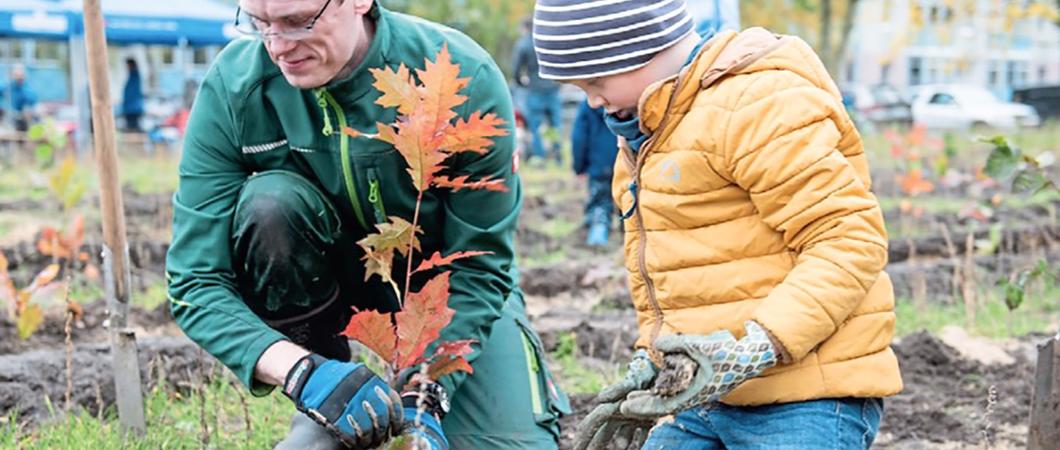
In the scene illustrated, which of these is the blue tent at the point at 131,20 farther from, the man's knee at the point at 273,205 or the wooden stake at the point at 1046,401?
the wooden stake at the point at 1046,401

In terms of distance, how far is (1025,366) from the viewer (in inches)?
156

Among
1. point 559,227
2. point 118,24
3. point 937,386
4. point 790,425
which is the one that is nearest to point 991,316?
point 937,386

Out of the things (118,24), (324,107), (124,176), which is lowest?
(124,176)

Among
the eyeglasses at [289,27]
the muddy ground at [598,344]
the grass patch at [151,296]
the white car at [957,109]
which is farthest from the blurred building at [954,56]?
the eyeglasses at [289,27]

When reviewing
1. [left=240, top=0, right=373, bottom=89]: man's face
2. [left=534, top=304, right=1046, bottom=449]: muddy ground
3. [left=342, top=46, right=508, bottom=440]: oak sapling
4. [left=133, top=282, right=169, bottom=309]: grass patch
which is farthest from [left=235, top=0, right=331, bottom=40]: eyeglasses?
[left=133, top=282, right=169, bottom=309]: grass patch

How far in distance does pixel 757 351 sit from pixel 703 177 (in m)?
0.31

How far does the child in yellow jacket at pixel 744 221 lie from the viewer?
1941mm

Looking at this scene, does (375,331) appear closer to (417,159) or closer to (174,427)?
(417,159)

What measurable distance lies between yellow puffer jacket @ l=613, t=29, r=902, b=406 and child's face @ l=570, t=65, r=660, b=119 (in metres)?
0.05

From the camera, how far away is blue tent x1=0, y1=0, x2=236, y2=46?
567 inches

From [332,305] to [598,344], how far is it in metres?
1.70

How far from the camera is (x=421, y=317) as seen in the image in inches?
79.4

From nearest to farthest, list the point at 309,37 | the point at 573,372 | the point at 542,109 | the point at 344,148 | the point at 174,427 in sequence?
the point at 309,37 < the point at 344,148 < the point at 174,427 < the point at 573,372 < the point at 542,109

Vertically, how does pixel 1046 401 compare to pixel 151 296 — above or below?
above
